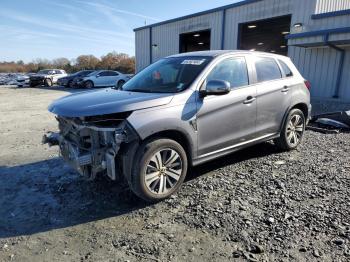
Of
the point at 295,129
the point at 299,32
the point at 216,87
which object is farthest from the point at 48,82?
the point at 216,87

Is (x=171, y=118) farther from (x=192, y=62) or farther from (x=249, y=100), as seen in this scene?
(x=249, y=100)

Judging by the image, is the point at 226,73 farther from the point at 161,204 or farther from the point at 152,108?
the point at 161,204

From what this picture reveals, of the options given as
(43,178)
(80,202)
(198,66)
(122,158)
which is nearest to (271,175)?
(198,66)

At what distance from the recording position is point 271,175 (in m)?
4.84

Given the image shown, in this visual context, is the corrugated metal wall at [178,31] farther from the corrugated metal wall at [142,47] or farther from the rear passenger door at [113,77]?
the rear passenger door at [113,77]

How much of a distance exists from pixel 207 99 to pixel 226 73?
664mm

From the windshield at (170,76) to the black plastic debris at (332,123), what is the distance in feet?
→ 15.4

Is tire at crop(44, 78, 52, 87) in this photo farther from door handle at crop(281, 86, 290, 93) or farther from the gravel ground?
door handle at crop(281, 86, 290, 93)

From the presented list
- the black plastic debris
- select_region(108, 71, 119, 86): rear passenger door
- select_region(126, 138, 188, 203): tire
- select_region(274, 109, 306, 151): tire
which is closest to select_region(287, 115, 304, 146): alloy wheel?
select_region(274, 109, 306, 151): tire

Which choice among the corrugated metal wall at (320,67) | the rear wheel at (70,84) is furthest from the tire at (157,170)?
the rear wheel at (70,84)

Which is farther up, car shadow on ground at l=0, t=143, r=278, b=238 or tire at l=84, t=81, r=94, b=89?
tire at l=84, t=81, r=94, b=89

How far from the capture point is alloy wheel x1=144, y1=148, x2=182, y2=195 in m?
3.83

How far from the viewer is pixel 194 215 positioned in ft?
12.0

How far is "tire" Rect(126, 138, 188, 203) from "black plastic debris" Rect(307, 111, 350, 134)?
5.20 meters
